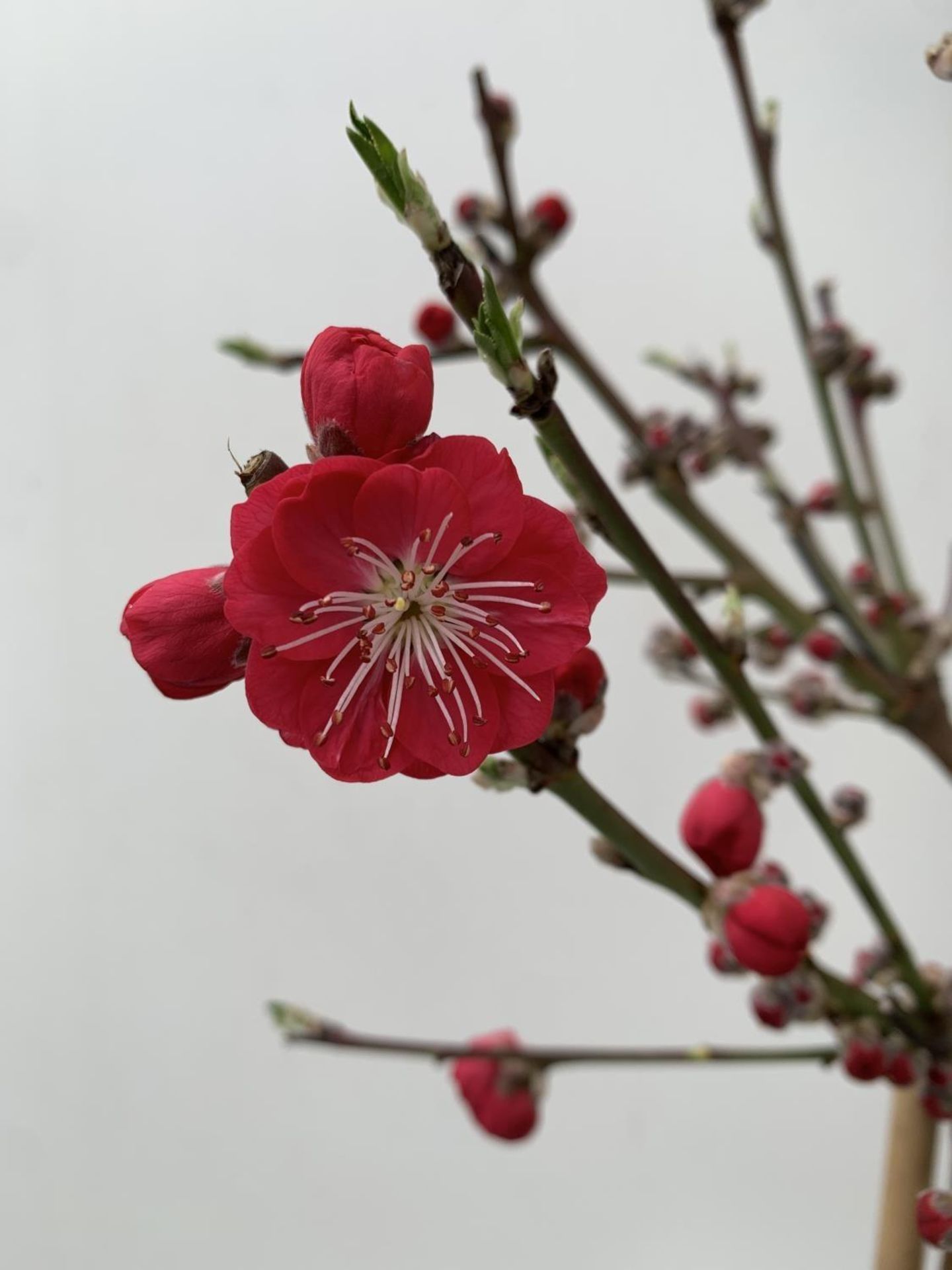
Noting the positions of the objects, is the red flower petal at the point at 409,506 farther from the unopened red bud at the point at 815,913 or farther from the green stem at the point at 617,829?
the unopened red bud at the point at 815,913

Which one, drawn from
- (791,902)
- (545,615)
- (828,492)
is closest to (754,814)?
(791,902)

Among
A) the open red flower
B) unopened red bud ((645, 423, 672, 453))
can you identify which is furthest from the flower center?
unopened red bud ((645, 423, 672, 453))

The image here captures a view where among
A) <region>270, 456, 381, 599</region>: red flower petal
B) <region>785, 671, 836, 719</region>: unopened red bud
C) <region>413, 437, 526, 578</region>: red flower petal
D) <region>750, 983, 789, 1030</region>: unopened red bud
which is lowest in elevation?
<region>750, 983, 789, 1030</region>: unopened red bud

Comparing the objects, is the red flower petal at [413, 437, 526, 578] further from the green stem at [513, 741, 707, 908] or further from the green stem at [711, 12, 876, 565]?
the green stem at [711, 12, 876, 565]

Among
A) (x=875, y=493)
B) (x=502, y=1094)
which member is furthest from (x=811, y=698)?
(x=502, y=1094)

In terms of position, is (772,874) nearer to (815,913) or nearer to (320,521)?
(815,913)

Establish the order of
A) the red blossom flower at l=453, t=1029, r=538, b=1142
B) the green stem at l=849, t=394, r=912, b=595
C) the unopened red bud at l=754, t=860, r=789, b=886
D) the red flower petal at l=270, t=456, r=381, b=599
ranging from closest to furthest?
the red flower petal at l=270, t=456, r=381, b=599 < the unopened red bud at l=754, t=860, r=789, b=886 < the red blossom flower at l=453, t=1029, r=538, b=1142 < the green stem at l=849, t=394, r=912, b=595
